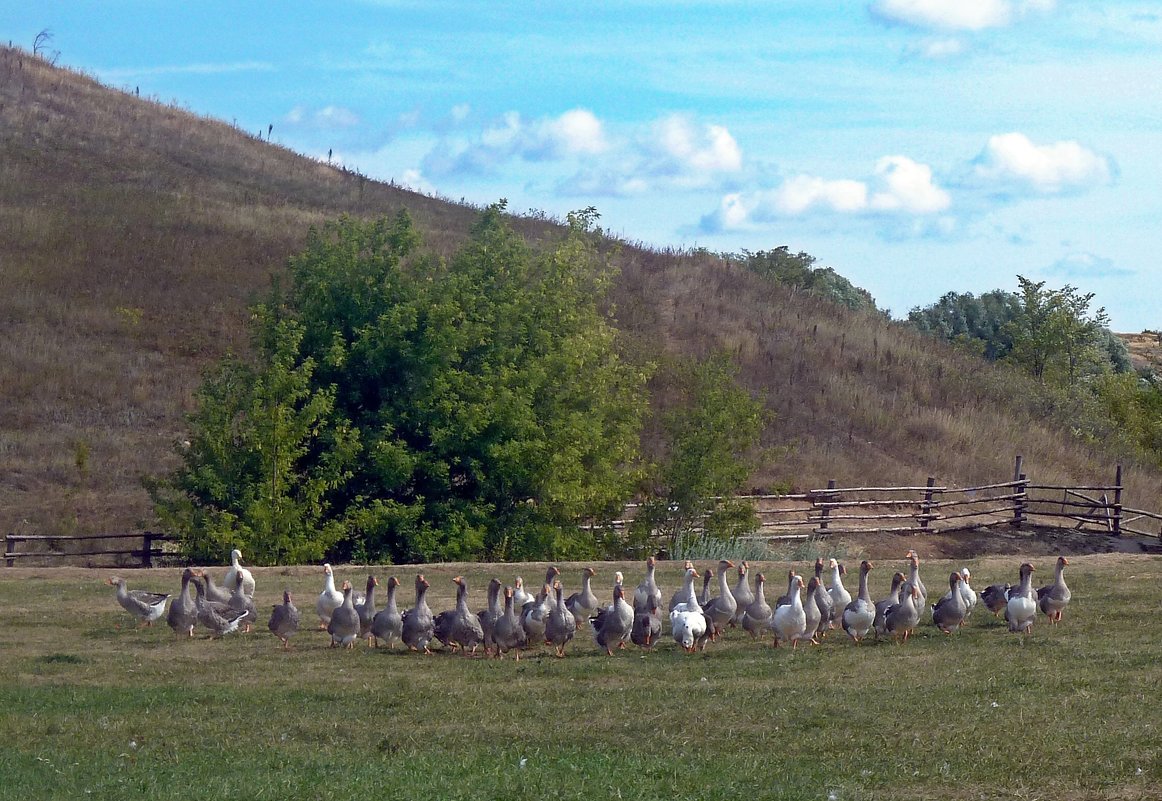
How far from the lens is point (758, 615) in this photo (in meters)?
15.3

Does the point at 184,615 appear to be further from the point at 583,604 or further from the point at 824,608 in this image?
the point at 824,608

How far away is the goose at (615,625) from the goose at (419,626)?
200 centimetres

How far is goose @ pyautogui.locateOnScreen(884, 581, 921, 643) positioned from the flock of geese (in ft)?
0.04

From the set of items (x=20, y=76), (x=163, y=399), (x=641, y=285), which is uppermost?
(x=20, y=76)

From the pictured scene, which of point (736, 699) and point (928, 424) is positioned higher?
point (928, 424)

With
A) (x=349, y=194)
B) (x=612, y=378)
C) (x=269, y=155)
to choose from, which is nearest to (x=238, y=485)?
(x=612, y=378)

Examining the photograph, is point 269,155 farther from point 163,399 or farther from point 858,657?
point 858,657

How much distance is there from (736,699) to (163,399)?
35.5 meters

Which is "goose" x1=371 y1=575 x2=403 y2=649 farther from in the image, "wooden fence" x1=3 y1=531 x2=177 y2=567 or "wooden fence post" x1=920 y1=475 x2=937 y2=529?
"wooden fence post" x1=920 y1=475 x2=937 y2=529

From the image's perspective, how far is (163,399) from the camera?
1706 inches

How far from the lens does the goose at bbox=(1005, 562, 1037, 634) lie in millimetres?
15172

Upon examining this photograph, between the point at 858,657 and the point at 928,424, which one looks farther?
the point at 928,424

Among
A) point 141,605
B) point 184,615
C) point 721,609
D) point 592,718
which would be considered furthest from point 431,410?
point 592,718

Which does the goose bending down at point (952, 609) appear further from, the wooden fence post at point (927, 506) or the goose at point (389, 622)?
the wooden fence post at point (927, 506)
